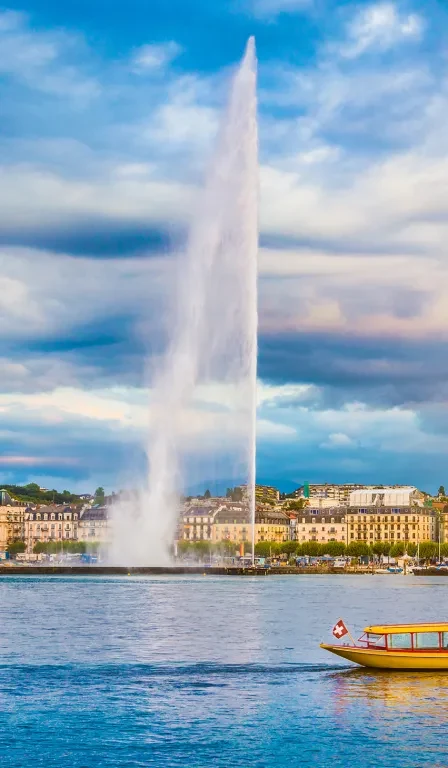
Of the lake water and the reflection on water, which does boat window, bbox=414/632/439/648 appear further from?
the lake water

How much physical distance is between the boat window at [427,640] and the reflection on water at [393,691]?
0.91m

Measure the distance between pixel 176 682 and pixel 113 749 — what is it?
31.8 ft

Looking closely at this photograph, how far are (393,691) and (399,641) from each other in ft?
13.2

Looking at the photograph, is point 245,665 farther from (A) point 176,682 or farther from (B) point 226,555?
(B) point 226,555

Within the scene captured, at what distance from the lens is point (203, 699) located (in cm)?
3638

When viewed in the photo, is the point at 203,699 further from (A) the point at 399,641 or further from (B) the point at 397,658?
(A) the point at 399,641

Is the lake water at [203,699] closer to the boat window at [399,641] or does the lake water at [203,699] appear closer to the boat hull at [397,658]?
the boat hull at [397,658]

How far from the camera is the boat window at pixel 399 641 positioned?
137 feet

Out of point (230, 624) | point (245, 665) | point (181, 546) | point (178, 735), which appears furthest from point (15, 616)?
point (181, 546)

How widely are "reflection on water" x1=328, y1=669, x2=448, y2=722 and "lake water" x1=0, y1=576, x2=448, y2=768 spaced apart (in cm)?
6

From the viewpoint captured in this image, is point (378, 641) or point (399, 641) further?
point (378, 641)

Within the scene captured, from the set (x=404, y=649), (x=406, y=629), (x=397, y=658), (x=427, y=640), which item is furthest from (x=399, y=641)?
(x=406, y=629)

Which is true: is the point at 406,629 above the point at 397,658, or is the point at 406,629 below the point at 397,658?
above

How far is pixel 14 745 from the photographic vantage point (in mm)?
30438
